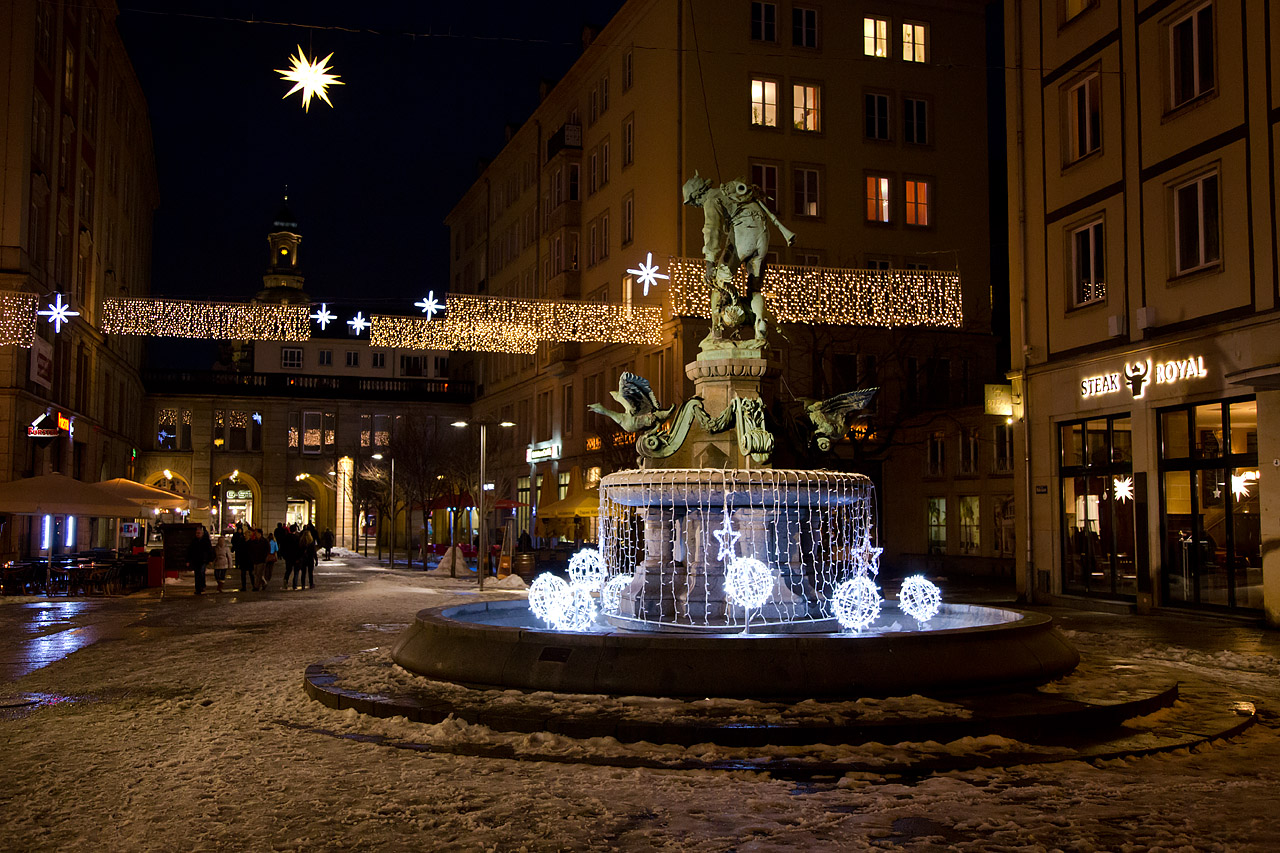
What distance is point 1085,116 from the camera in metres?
24.2

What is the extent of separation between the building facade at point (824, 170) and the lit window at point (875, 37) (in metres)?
0.07

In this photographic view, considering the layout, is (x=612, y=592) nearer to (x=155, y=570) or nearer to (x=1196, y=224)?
(x=1196, y=224)

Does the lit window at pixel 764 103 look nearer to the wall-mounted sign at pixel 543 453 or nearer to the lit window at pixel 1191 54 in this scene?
the wall-mounted sign at pixel 543 453

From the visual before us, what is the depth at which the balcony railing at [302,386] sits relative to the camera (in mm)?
68750

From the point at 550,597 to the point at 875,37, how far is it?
33.8 meters

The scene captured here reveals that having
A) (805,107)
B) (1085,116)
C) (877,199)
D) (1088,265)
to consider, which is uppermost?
(805,107)

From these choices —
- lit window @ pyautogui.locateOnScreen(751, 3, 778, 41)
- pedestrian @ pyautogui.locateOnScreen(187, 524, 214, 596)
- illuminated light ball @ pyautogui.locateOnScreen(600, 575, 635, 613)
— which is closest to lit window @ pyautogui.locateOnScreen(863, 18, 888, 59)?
lit window @ pyautogui.locateOnScreen(751, 3, 778, 41)

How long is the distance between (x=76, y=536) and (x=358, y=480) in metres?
23.1

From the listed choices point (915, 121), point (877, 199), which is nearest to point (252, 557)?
point (877, 199)

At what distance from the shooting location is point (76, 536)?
42406 millimetres

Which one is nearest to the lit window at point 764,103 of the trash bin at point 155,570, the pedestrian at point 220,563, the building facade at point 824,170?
the building facade at point 824,170

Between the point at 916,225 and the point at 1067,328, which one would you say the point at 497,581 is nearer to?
the point at 1067,328

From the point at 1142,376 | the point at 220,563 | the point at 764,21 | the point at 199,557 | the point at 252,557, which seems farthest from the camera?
the point at 764,21

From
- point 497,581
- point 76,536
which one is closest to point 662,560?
point 497,581
